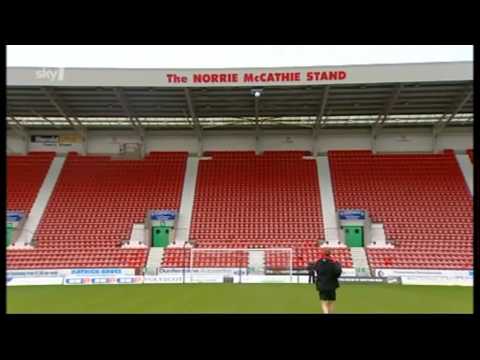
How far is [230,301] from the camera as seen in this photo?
1489 cm

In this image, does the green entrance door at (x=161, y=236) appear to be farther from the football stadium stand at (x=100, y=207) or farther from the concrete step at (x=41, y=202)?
the concrete step at (x=41, y=202)

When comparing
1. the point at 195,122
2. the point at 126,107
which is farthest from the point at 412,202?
the point at 126,107

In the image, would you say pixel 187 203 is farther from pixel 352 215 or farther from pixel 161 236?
pixel 352 215

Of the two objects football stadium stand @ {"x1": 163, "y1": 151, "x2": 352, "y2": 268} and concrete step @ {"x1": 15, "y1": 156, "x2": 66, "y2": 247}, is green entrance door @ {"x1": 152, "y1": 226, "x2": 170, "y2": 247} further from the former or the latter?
concrete step @ {"x1": 15, "y1": 156, "x2": 66, "y2": 247}

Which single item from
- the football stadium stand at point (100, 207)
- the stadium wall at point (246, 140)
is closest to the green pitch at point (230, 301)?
the football stadium stand at point (100, 207)

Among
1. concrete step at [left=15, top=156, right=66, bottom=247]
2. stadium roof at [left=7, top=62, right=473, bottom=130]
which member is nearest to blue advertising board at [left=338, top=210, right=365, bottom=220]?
stadium roof at [left=7, top=62, right=473, bottom=130]

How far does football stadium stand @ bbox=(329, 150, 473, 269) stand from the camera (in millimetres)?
26594

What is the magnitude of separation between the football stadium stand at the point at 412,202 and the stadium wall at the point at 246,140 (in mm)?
873

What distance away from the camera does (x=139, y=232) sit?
2928 centimetres

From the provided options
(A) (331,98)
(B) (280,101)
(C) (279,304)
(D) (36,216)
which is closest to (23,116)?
(D) (36,216)

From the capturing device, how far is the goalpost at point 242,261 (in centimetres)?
2466

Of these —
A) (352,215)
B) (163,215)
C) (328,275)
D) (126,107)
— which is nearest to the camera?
(328,275)

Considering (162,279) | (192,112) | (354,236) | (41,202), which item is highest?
(192,112)

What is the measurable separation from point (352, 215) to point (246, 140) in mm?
9652
